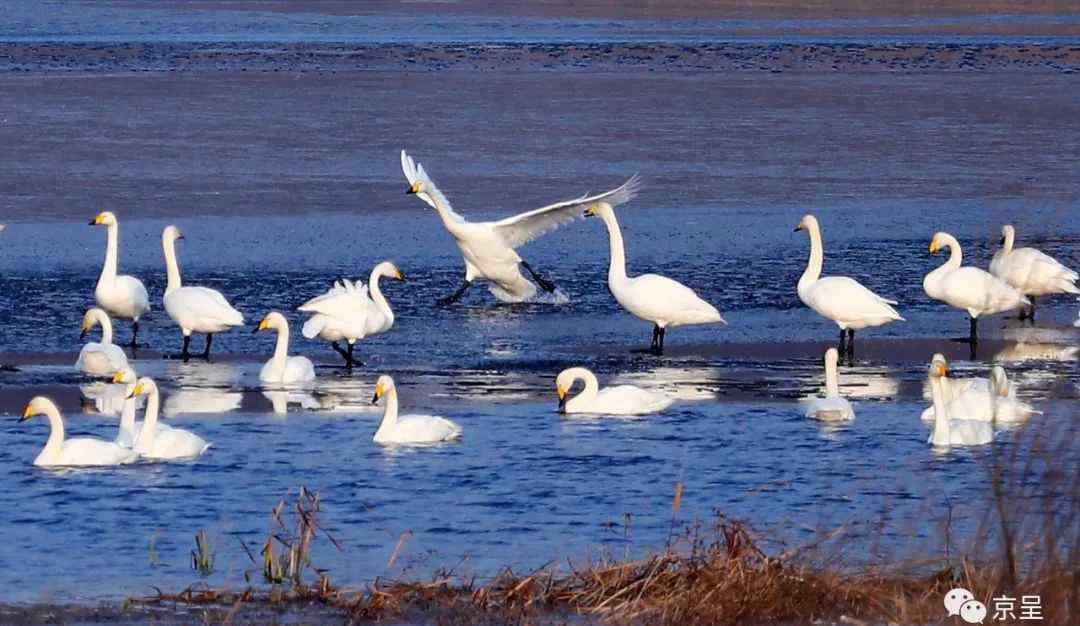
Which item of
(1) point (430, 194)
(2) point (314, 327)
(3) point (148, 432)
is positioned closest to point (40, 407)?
(3) point (148, 432)

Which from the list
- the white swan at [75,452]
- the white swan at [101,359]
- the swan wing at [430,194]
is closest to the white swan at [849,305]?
the swan wing at [430,194]

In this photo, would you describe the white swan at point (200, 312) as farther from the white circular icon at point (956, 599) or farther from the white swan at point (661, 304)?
the white circular icon at point (956, 599)

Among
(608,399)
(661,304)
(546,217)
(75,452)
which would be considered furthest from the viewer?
(546,217)

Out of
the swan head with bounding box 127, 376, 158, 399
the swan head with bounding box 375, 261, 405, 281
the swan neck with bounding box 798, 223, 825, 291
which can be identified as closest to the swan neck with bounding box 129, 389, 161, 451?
the swan head with bounding box 127, 376, 158, 399

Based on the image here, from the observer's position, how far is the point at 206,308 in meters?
11.3

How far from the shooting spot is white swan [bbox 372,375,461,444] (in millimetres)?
8828

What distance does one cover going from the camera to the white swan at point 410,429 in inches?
348

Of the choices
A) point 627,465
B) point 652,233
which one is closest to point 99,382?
point 627,465

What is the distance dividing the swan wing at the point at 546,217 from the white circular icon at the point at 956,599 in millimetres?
7406

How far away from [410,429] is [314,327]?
8.14 ft

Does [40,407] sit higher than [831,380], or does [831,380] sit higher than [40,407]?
[831,380]

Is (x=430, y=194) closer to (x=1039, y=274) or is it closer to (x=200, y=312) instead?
(x=200, y=312)

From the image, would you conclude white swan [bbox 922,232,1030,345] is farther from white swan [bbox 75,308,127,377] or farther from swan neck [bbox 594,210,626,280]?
white swan [bbox 75,308,127,377]

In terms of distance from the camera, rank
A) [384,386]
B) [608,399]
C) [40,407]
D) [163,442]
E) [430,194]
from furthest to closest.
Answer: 1. [430,194]
2. [608,399]
3. [384,386]
4. [40,407]
5. [163,442]
